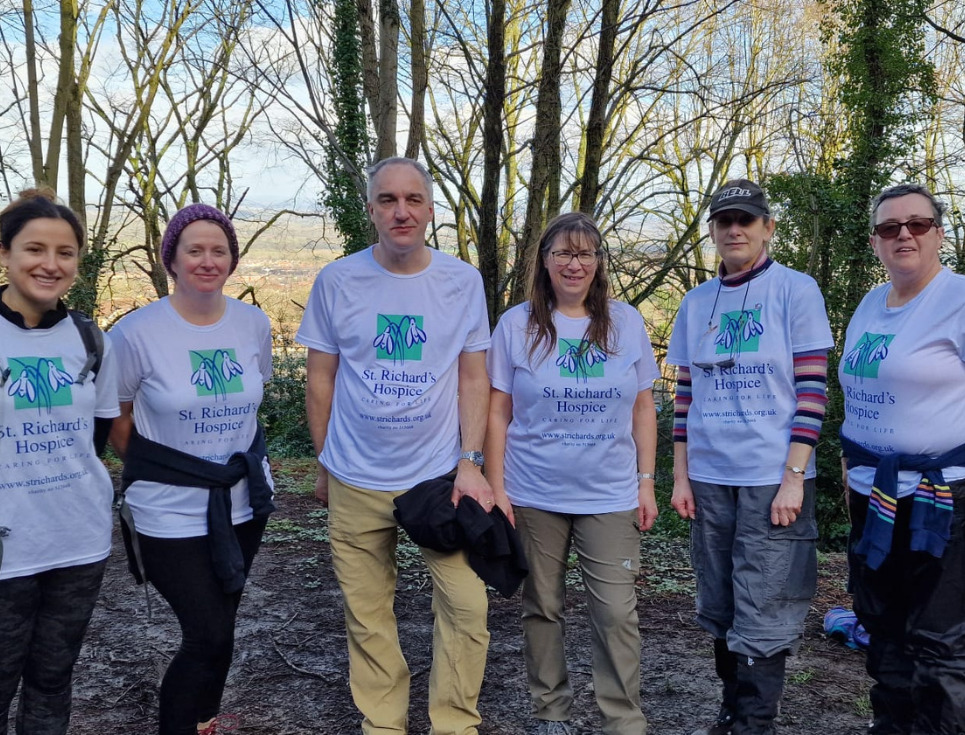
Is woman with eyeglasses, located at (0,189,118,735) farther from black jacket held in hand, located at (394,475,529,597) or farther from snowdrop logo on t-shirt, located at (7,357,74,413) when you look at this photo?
black jacket held in hand, located at (394,475,529,597)

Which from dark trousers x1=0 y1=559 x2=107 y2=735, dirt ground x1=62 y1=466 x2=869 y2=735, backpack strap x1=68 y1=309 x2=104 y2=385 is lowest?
dirt ground x1=62 y1=466 x2=869 y2=735

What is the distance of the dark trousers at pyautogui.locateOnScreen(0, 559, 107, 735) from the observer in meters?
2.57

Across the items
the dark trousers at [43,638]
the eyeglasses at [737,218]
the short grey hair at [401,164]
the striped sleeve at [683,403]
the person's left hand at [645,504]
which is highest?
the short grey hair at [401,164]

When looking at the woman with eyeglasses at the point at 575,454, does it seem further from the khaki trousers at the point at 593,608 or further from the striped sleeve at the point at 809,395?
the striped sleeve at the point at 809,395

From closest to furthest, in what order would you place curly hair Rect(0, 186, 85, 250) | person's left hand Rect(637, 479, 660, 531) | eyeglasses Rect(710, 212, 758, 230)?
curly hair Rect(0, 186, 85, 250), eyeglasses Rect(710, 212, 758, 230), person's left hand Rect(637, 479, 660, 531)

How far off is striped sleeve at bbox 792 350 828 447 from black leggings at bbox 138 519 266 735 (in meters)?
1.95

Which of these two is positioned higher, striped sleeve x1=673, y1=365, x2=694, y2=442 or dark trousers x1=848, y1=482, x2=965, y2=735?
striped sleeve x1=673, y1=365, x2=694, y2=442

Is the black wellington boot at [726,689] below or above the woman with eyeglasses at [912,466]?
below

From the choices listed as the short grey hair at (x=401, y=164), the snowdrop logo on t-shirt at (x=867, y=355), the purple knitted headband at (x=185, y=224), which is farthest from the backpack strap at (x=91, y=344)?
the snowdrop logo on t-shirt at (x=867, y=355)

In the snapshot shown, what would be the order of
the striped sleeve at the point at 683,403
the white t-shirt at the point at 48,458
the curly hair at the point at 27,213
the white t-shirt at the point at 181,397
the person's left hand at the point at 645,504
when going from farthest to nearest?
the striped sleeve at the point at 683,403, the person's left hand at the point at 645,504, the white t-shirt at the point at 181,397, the curly hair at the point at 27,213, the white t-shirt at the point at 48,458

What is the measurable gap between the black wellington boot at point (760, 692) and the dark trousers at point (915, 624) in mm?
411

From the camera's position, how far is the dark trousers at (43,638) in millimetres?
2566

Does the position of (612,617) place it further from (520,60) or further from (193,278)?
(520,60)

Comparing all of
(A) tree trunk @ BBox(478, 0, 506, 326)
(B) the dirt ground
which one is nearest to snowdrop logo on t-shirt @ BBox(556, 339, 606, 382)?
(B) the dirt ground
